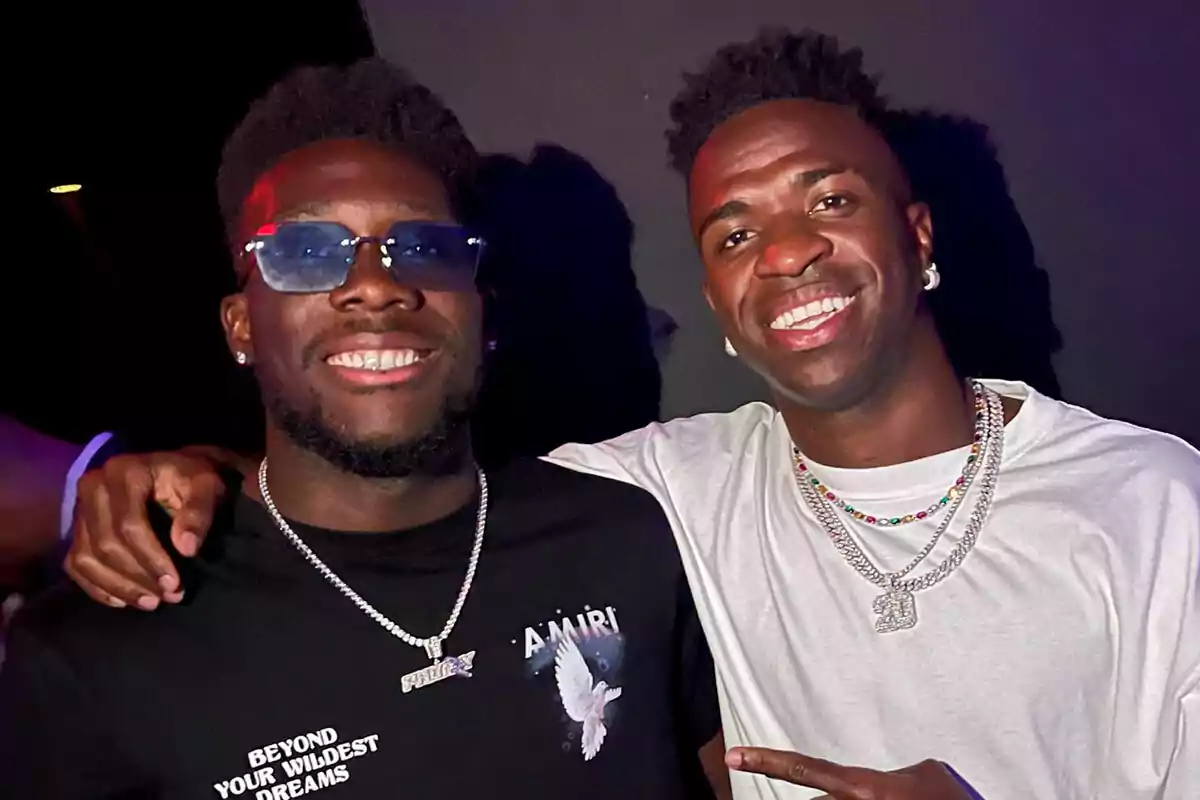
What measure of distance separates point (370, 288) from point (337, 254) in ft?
0.26

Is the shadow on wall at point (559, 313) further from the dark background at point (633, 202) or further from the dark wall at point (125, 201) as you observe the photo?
the dark wall at point (125, 201)

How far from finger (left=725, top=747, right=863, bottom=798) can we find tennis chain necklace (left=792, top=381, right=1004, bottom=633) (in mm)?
270

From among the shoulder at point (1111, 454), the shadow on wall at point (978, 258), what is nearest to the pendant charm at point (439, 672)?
the shoulder at point (1111, 454)

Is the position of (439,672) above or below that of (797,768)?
above

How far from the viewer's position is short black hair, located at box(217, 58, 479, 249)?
1673mm

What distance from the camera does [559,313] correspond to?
2.41m

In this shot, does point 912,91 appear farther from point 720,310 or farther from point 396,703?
point 396,703

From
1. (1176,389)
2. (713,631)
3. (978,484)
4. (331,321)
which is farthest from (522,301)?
(1176,389)

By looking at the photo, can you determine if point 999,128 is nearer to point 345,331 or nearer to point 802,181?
point 802,181

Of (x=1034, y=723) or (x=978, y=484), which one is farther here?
(x=978, y=484)

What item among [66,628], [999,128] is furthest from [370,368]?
[999,128]

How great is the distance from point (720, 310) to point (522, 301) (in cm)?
83

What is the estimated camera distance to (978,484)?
1.59 m

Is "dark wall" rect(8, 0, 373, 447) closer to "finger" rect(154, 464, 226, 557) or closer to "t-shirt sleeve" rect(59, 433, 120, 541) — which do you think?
"t-shirt sleeve" rect(59, 433, 120, 541)
